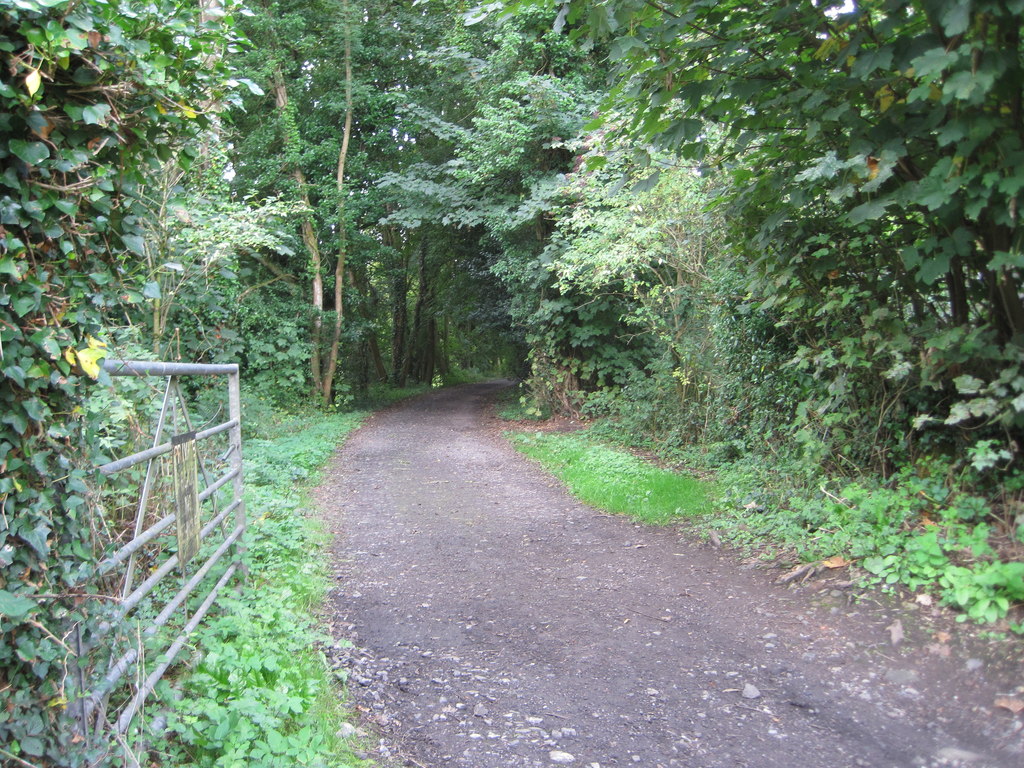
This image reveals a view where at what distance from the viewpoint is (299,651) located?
402cm

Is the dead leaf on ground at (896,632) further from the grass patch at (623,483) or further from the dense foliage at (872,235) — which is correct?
the grass patch at (623,483)

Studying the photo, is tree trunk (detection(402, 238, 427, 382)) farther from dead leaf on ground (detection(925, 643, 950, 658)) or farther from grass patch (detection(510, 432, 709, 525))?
dead leaf on ground (detection(925, 643, 950, 658))

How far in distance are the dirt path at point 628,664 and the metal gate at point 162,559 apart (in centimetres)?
103

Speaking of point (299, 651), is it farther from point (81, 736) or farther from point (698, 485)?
point (698, 485)

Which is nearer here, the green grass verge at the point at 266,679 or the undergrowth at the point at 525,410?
the green grass verge at the point at 266,679

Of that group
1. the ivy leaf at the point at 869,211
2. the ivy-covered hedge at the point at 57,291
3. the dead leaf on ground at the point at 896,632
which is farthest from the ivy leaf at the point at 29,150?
the dead leaf on ground at the point at 896,632

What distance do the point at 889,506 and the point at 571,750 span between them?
3167 millimetres

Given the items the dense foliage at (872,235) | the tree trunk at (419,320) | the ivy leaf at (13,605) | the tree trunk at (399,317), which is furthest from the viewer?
the tree trunk at (399,317)

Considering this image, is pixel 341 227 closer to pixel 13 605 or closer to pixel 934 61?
pixel 934 61

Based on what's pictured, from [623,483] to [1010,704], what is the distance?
5.29m

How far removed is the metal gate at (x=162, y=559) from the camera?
2.54 m

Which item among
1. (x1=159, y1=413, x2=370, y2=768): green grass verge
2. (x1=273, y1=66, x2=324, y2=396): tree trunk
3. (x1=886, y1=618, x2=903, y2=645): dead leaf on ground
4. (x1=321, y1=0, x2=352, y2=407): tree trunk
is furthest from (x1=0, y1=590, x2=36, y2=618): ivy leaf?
(x1=321, y1=0, x2=352, y2=407): tree trunk

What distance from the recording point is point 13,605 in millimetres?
1985

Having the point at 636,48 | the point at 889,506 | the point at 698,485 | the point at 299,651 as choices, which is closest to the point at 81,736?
the point at 299,651
